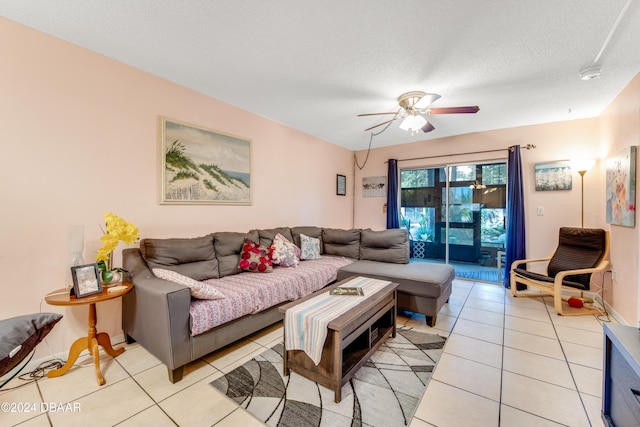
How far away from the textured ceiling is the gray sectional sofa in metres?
1.68

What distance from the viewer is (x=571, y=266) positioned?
11.0 ft

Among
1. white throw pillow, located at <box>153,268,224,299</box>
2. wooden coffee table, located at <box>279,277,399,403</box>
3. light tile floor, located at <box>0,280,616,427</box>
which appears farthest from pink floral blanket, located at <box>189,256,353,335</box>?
wooden coffee table, located at <box>279,277,399,403</box>

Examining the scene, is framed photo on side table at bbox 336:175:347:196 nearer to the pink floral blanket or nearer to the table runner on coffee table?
the pink floral blanket

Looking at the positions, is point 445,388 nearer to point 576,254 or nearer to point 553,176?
point 576,254

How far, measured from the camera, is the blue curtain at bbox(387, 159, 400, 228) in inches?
203

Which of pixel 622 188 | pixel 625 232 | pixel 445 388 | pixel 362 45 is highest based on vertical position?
pixel 362 45

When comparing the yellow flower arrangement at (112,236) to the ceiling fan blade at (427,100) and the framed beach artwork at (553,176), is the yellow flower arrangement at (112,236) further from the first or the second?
the framed beach artwork at (553,176)

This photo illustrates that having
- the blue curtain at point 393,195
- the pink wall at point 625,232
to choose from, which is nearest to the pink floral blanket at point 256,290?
A: the blue curtain at point 393,195

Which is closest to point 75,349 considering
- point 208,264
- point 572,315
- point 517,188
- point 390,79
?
point 208,264

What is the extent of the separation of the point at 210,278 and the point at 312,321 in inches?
56.9

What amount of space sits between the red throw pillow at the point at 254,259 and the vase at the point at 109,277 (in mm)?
1108

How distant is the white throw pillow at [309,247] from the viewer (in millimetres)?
3713

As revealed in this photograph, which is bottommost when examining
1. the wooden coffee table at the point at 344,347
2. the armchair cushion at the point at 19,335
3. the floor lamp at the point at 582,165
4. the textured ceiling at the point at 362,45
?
the wooden coffee table at the point at 344,347

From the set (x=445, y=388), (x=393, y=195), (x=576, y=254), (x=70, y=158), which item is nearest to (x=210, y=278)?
(x=70, y=158)
